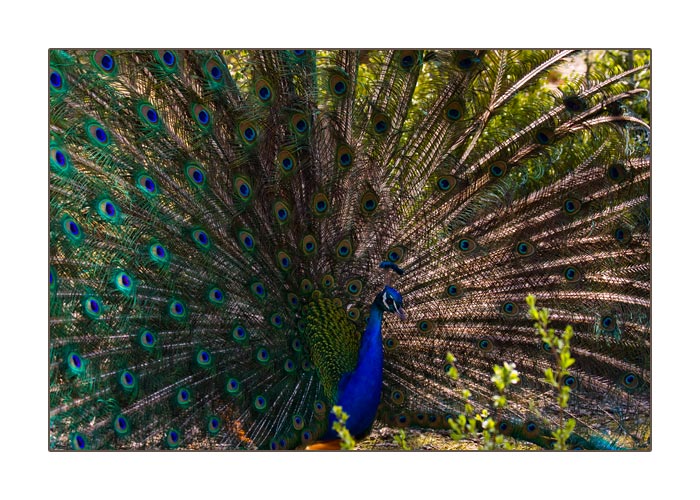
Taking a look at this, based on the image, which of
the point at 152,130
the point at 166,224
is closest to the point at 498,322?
the point at 166,224

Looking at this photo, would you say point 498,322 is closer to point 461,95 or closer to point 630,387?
point 630,387

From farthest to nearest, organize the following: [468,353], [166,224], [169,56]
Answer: [468,353] → [166,224] → [169,56]

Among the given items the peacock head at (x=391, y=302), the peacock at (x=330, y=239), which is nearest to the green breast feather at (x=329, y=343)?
the peacock at (x=330, y=239)

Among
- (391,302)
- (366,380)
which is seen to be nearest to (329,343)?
(366,380)

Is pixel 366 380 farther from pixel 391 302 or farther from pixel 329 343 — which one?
pixel 391 302

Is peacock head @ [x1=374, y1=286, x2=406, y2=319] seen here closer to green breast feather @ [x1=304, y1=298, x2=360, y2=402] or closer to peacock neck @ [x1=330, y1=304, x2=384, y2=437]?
peacock neck @ [x1=330, y1=304, x2=384, y2=437]

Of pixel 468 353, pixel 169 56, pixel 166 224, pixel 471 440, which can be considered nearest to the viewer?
pixel 169 56

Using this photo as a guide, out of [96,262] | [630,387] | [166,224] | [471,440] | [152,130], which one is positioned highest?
[152,130]
